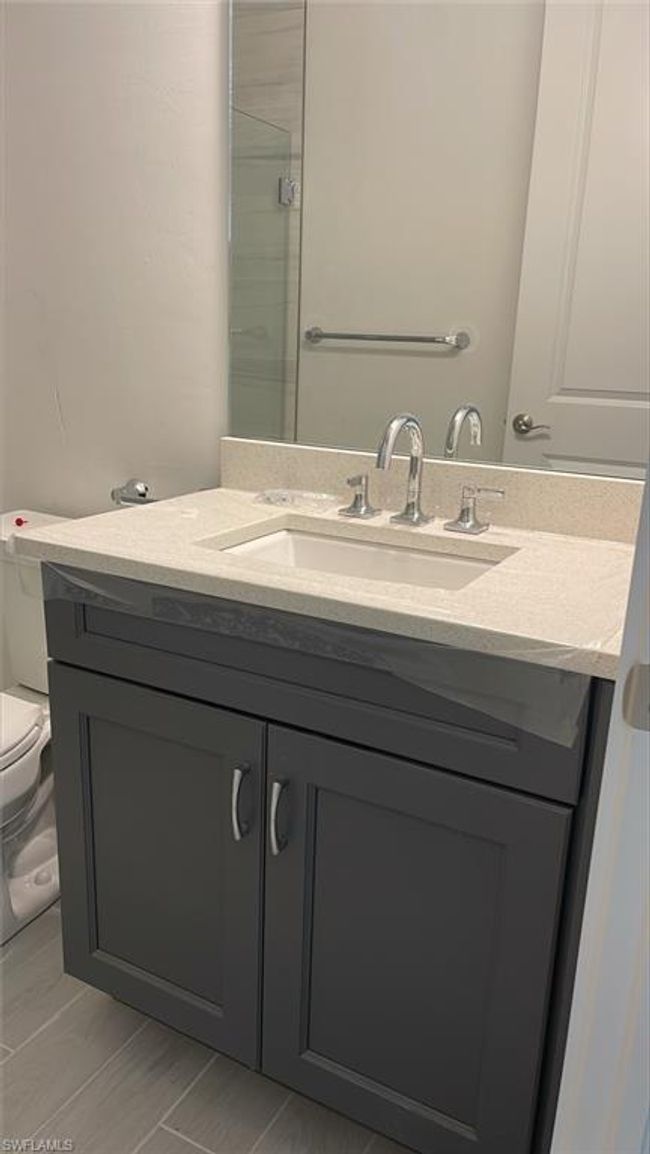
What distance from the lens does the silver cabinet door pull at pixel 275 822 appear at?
3.85 ft

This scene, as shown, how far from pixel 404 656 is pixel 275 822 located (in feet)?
1.09

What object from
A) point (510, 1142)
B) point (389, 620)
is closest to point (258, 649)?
point (389, 620)

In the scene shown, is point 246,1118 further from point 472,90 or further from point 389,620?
point 472,90

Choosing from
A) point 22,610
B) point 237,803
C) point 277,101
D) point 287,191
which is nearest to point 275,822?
point 237,803

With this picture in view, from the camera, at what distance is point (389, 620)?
39.9 inches

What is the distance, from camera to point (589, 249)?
4.43ft

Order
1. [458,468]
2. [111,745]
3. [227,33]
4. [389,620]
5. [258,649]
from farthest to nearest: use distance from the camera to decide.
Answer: [227,33] < [458,468] < [111,745] < [258,649] < [389,620]

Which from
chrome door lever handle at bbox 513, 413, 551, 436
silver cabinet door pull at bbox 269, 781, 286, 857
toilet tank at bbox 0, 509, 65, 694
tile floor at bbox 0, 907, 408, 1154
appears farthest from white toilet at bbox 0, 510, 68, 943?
chrome door lever handle at bbox 513, 413, 551, 436

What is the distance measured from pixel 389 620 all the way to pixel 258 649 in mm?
224

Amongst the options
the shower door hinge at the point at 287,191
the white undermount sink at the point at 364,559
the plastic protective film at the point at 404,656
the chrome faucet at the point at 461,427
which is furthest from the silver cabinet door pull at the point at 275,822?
the shower door hinge at the point at 287,191

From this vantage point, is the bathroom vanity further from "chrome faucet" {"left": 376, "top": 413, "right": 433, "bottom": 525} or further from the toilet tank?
the toilet tank

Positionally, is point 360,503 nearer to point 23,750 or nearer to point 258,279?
point 258,279

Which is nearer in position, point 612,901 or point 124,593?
point 612,901

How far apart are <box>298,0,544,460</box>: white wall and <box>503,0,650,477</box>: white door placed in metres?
0.04
